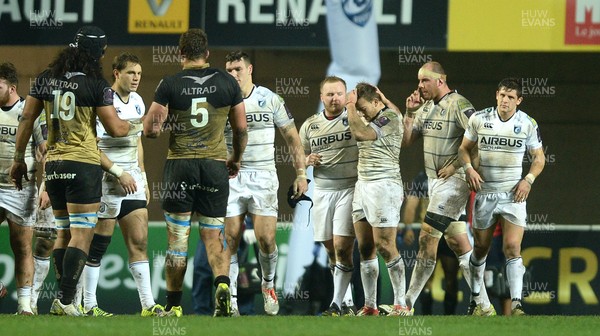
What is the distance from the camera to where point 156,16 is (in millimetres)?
12516

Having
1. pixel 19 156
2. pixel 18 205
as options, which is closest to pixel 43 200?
pixel 18 205

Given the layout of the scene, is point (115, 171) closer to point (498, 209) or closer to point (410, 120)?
point (410, 120)

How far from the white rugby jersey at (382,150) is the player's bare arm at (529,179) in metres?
1.01

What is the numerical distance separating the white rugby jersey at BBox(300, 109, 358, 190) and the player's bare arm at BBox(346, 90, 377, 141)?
1.23ft

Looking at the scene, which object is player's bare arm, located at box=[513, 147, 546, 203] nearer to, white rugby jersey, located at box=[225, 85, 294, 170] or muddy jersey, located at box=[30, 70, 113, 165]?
white rugby jersey, located at box=[225, 85, 294, 170]

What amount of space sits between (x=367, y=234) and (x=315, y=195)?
71 cm

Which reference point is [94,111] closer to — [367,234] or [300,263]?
[367,234]

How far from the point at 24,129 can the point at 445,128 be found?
3737 mm

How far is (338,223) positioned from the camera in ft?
37.0

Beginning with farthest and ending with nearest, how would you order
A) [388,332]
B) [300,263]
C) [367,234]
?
[300,263] < [367,234] < [388,332]

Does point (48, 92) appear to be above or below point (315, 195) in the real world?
above

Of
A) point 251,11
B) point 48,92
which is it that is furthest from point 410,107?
point 48,92

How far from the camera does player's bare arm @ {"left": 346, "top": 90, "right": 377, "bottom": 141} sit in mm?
10984

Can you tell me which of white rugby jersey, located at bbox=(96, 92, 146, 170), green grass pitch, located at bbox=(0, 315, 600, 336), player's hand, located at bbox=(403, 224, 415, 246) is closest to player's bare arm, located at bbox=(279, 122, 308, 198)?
white rugby jersey, located at bbox=(96, 92, 146, 170)
